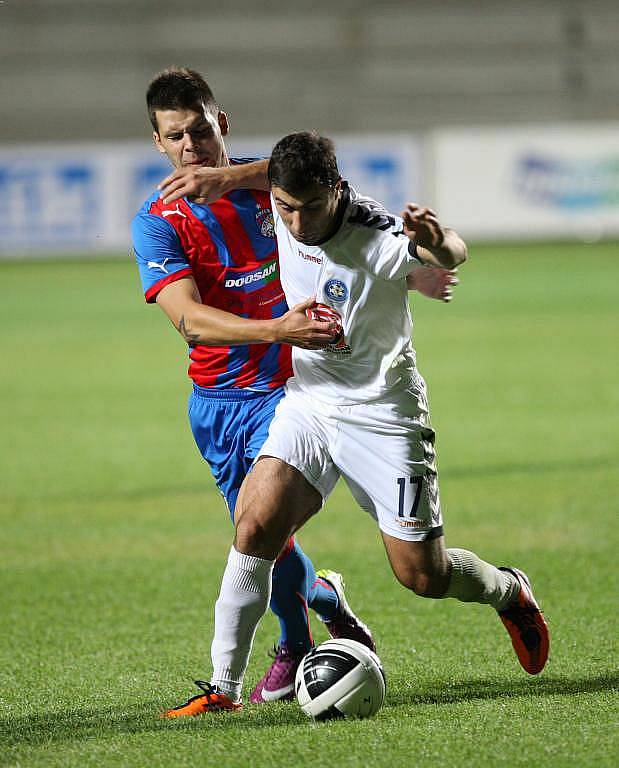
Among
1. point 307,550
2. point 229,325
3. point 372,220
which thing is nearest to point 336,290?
point 372,220

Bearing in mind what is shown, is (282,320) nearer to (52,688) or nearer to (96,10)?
(52,688)

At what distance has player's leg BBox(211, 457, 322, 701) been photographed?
446cm

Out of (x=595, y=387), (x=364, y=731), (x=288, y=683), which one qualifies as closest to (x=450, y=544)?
(x=288, y=683)

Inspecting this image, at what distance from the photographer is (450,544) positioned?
7.39 m

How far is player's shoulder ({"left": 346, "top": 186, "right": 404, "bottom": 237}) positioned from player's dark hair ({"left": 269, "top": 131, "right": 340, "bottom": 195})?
0.69ft

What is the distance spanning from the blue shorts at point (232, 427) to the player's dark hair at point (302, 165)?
1027 millimetres

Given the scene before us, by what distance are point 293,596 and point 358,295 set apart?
1.26 meters

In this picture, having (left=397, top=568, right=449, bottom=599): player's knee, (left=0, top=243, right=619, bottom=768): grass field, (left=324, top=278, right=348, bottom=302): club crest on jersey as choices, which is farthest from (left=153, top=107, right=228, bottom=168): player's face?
(left=0, top=243, right=619, bottom=768): grass field

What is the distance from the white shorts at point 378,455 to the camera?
15.0 ft

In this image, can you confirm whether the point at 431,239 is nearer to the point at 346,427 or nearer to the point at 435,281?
the point at 435,281

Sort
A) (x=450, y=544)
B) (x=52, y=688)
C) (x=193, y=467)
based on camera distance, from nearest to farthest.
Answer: (x=52, y=688) < (x=450, y=544) < (x=193, y=467)

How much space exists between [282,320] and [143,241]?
0.90 meters

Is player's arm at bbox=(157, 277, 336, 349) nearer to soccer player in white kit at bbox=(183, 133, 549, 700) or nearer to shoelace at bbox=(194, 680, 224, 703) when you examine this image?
soccer player in white kit at bbox=(183, 133, 549, 700)

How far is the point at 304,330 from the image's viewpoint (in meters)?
4.21
